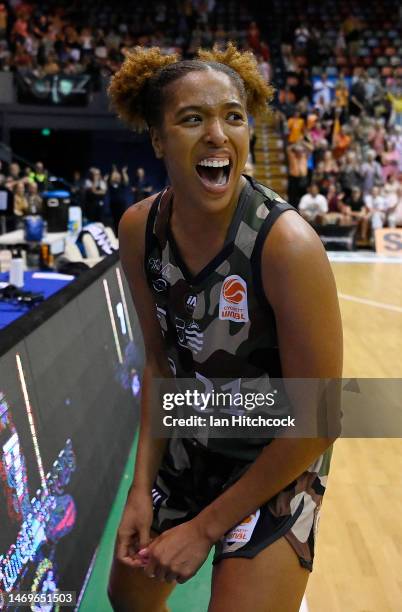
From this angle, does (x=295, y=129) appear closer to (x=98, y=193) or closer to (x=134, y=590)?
(x=98, y=193)

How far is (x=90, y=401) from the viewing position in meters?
3.61

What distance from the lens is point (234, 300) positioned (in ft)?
5.90

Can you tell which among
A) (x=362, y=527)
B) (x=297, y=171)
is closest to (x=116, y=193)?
(x=297, y=171)

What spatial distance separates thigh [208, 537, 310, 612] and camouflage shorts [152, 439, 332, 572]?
20 millimetres

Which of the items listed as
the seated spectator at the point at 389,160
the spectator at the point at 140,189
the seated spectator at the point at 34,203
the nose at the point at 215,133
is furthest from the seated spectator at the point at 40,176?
the nose at the point at 215,133

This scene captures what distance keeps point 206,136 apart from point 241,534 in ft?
3.09

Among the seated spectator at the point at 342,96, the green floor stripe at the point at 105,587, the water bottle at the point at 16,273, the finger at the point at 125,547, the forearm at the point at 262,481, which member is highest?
the forearm at the point at 262,481

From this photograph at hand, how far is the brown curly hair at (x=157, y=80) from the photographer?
6.04 ft

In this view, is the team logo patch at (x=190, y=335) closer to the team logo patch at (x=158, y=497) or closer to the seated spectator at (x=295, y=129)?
the team logo patch at (x=158, y=497)

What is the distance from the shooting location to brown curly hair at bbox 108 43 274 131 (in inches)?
72.4

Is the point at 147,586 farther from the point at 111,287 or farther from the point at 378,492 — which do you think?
the point at 111,287

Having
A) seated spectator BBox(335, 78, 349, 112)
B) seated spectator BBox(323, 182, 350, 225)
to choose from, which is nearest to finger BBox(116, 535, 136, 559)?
seated spectator BBox(323, 182, 350, 225)

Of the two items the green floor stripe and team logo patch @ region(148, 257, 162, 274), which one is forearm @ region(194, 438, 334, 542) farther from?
the green floor stripe

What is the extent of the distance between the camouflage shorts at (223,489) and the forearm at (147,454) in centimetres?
3
